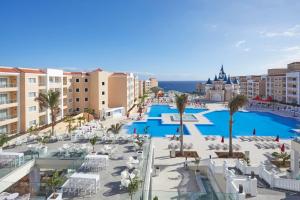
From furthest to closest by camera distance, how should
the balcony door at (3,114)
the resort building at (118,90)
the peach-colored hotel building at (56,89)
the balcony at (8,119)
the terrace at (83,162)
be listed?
the resort building at (118,90)
the peach-colored hotel building at (56,89)
the balcony door at (3,114)
the balcony at (8,119)
the terrace at (83,162)

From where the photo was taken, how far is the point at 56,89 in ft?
133

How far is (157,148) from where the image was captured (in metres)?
26.5

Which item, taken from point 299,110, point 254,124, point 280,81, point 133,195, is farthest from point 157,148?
point 280,81

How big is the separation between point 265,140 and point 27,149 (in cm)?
2454

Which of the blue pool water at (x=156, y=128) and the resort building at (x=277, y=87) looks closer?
the blue pool water at (x=156, y=128)

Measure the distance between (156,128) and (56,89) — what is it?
16342 millimetres

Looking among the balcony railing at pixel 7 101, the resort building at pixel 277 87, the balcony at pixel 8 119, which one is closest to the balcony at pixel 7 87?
the balcony railing at pixel 7 101

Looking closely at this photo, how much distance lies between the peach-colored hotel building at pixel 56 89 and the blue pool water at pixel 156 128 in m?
7.39

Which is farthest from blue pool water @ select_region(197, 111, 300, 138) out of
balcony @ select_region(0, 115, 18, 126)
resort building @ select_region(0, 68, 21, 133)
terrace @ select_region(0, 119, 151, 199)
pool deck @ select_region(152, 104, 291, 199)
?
resort building @ select_region(0, 68, 21, 133)

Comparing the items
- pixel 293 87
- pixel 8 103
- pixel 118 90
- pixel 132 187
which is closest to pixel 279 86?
pixel 293 87

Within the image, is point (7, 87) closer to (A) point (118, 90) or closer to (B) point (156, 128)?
(B) point (156, 128)

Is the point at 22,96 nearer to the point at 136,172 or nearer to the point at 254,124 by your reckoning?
the point at 136,172

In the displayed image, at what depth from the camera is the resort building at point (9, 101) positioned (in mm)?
28500

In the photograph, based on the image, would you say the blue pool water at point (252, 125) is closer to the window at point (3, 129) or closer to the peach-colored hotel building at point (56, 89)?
the peach-colored hotel building at point (56, 89)
